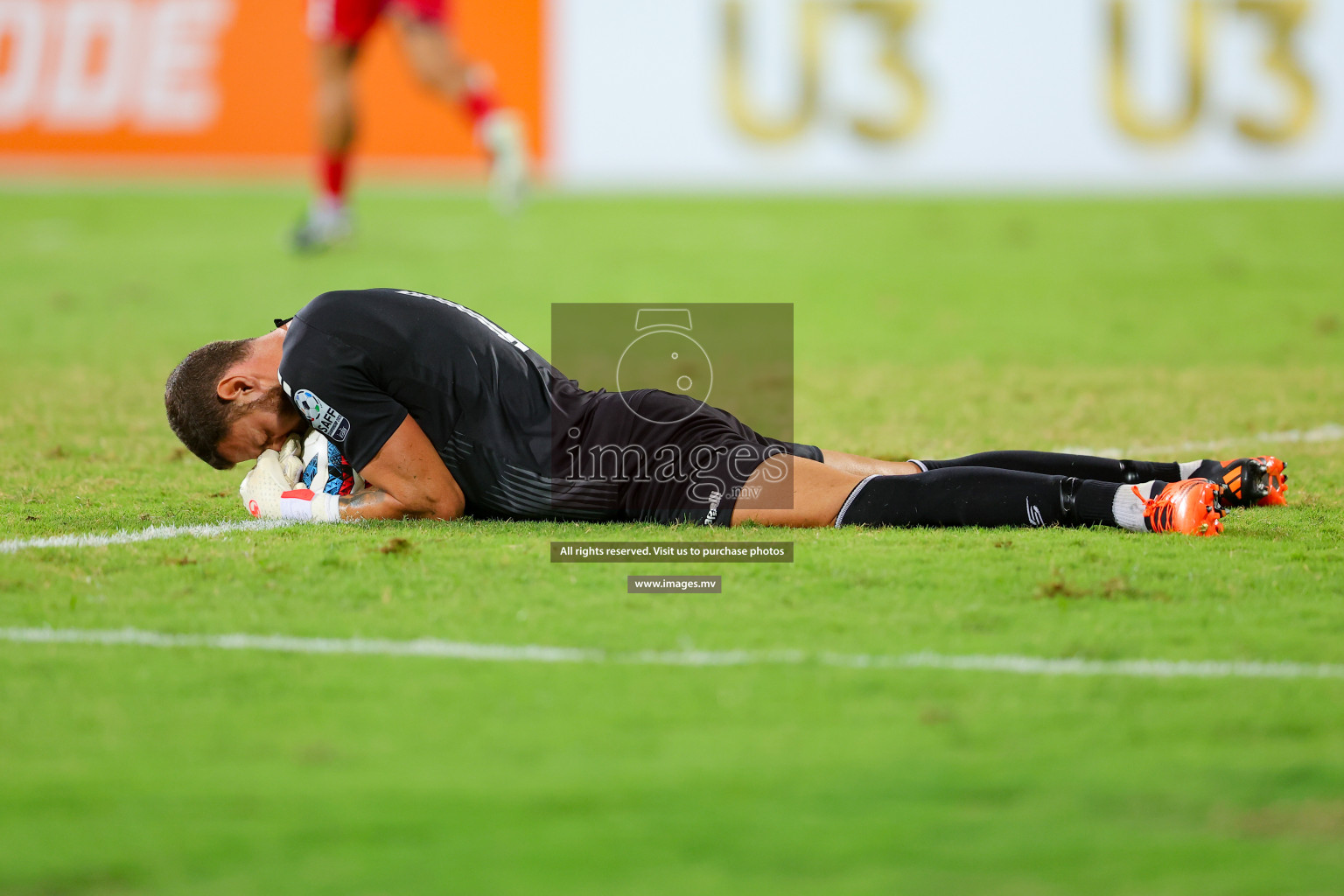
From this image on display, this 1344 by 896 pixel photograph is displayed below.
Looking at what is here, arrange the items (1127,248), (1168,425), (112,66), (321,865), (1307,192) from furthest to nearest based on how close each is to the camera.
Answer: (112,66), (1307,192), (1127,248), (1168,425), (321,865)

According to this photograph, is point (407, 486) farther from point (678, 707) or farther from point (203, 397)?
point (678, 707)

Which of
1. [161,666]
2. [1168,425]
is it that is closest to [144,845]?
[161,666]

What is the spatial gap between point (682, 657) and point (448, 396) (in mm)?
1344

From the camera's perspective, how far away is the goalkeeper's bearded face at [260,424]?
4.11 meters

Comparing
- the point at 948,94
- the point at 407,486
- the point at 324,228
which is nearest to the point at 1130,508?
the point at 407,486

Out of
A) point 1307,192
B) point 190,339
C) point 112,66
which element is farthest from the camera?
point 112,66

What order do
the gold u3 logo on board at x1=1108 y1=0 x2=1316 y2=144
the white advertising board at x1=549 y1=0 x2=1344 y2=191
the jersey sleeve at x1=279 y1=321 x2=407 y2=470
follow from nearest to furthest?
the jersey sleeve at x1=279 y1=321 x2=407 y2=470 → the gold u3 logo on board at x1=1108 y1=0 x2=1316 y2=144 → the white advertising board at x1=549 y1=0 x2=1344 y2=191

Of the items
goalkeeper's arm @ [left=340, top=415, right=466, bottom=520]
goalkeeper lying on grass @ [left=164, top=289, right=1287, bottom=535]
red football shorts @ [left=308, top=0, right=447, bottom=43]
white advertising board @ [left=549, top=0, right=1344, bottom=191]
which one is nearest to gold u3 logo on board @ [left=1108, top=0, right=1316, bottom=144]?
white advertising board @ [left=549, top=0, right=1344, bottom=191]

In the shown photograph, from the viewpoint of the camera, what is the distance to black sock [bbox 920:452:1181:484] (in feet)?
14.2

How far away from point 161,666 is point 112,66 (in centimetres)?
1255

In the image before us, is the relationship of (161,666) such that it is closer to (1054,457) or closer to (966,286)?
(1054,457)

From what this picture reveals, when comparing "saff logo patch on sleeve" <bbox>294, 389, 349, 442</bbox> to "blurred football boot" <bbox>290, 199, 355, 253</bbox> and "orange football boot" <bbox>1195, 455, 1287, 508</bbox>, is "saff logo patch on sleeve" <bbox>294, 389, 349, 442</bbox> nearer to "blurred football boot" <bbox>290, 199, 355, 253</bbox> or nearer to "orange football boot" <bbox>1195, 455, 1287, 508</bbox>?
"orange football boot" <bbox>1195, 455, 1287, 508</bbox>

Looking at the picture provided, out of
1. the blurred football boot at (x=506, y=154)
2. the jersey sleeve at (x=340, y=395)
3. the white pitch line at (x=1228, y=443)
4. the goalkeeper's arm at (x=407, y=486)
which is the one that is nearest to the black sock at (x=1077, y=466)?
the white pitch line at (x=1228, y=443)

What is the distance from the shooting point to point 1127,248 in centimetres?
1111
